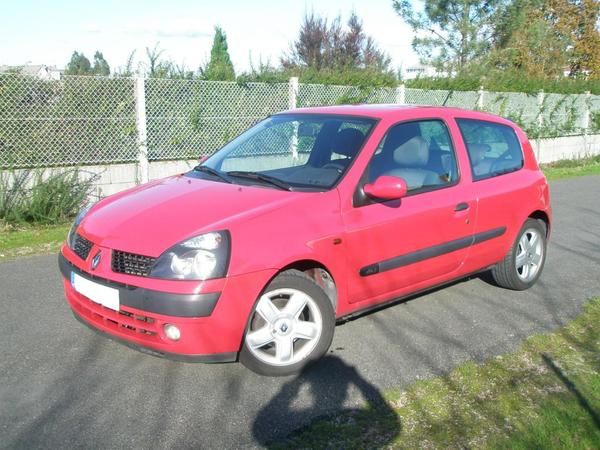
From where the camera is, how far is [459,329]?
15.6ft

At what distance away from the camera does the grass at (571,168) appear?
15.7m

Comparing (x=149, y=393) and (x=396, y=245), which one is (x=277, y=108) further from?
(x=149, y=393)

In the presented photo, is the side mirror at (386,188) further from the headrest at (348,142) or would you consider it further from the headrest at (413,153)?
the headrest at (413,153)

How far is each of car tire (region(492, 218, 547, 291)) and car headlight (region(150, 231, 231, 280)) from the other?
3.10 m

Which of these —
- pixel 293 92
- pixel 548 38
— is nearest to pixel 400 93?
pixel 293 92

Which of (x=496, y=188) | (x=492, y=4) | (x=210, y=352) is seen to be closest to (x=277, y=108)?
(x=496, y=188)

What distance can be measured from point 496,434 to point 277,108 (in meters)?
8.86

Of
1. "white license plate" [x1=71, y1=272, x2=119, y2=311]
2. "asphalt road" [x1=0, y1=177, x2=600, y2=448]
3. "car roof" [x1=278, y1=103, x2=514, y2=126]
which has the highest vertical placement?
"car roof" [x1=278, y1=103, x2=514, y2=126]

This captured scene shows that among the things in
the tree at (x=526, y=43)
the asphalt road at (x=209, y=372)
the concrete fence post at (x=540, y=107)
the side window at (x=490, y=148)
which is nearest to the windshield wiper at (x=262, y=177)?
the asphalt road at (x=209, y=372)

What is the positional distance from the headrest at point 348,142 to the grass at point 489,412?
65.8 inches

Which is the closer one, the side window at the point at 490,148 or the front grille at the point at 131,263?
the front grille at the point at 131,263

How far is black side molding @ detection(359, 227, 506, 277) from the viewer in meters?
4.29

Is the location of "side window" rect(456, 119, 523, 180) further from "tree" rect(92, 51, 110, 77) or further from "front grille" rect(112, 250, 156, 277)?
"tree" rect(92, 51, 110, 77)

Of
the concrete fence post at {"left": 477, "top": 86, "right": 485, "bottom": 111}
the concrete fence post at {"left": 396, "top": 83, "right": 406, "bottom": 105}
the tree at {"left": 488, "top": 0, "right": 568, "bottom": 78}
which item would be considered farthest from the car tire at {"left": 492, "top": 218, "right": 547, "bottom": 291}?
the tree at {"left": 488, "top": 0, "right": 568, "bottom": 78}
